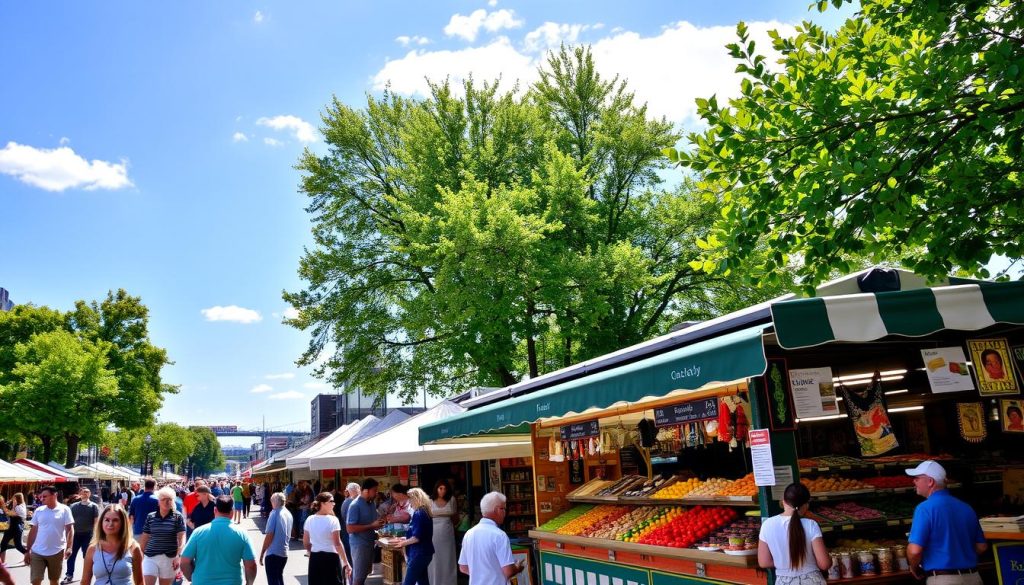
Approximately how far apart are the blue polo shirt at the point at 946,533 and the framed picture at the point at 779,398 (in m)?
1.14

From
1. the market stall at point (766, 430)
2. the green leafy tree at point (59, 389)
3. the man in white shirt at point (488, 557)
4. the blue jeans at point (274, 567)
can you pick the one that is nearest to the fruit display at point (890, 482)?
the market stall at point (766, 430)

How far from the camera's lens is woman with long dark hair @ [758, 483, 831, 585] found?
550cm

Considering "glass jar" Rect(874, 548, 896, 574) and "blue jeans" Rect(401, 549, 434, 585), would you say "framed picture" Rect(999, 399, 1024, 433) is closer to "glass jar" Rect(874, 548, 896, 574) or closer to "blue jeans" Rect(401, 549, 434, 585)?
"glass jar" Rect(874, 548, 896, 574)

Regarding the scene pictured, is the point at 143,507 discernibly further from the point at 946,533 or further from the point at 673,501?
the point at 946,533

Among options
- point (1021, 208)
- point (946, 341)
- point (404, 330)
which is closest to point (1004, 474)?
point (946, 341)

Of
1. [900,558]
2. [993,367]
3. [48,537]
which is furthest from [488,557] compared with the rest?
[48,537]

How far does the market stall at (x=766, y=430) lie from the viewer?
5.66 metres

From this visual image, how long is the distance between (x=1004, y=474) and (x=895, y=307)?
4.96 meters

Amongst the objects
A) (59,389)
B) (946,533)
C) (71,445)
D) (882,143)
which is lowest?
(946,533)

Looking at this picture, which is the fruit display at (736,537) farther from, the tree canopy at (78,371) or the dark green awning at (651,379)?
the tree canopy at (78,371)

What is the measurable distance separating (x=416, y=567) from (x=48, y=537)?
19.6 feet

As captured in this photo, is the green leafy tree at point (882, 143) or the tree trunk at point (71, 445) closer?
the green leafy tree at point (882, 143)

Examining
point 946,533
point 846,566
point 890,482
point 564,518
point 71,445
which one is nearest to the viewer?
point 946,533

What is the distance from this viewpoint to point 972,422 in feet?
25.7
